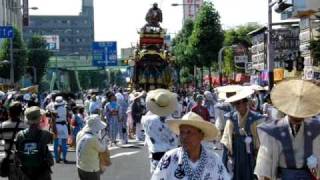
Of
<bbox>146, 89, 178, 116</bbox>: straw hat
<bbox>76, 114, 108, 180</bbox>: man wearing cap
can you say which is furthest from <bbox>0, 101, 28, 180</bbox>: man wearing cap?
<bbox>146, 89, 178, 116</bbox>: straw hat

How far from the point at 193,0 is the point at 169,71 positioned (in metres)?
77.1

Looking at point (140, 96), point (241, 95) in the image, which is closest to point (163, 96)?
point (241, 95)

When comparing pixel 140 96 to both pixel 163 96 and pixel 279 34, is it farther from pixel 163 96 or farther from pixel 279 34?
pixel 279 34

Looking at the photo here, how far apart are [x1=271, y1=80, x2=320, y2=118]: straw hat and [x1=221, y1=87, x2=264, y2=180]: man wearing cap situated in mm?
2064

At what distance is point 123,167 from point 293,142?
10885mm

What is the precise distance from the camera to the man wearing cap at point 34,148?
29.7ft

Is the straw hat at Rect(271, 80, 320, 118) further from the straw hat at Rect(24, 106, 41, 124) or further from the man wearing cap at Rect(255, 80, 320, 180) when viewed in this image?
the straw hat at Rect(24, 106, 41, 124)

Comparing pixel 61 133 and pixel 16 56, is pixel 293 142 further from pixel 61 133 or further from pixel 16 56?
pixel 16 56

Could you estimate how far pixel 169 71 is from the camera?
39562 mm

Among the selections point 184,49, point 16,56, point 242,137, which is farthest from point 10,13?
point 242,137

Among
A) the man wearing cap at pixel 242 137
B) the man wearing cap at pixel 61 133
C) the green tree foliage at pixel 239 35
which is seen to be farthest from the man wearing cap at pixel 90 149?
the green tree foliage at pixel 239 35

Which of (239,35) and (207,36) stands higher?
(239,35)

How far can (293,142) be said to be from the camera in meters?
6.33

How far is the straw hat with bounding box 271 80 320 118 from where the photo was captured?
246 inches
